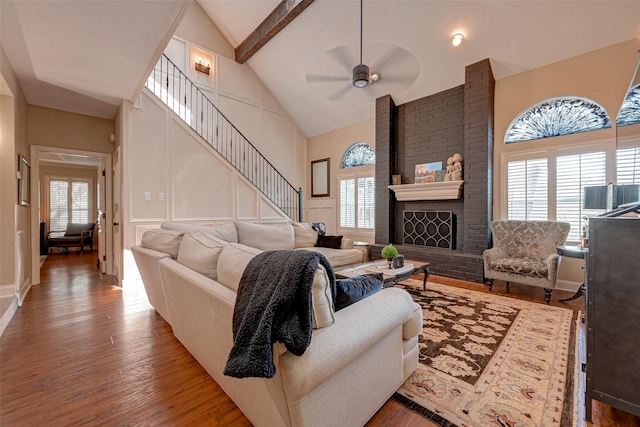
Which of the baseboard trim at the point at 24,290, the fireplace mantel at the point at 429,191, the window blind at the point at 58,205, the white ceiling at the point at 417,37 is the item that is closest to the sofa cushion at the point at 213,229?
the baseboard trim at the point at 24,290

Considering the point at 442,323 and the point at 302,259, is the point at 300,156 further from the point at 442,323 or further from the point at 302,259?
the point at 302,259

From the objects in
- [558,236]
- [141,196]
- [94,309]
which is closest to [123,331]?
[94,309]

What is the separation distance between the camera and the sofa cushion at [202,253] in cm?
184

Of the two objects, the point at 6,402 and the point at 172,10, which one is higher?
the point at 172,10

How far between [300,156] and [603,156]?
6.03 m

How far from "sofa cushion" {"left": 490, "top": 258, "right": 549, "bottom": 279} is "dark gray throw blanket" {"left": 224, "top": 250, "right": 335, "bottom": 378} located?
342 centimetres

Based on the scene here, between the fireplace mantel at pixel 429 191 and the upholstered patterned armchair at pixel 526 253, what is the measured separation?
0.88 metres

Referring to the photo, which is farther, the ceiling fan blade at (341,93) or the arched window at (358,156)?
the arched window at (358,156)

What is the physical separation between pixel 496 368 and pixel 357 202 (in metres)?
4.88

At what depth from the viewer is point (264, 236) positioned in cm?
410

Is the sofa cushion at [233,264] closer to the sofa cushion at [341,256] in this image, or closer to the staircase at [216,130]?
the sofa cushion at [341,256]

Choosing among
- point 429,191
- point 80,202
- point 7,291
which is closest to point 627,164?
point 429,191

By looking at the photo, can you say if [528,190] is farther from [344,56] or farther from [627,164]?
[344,56]

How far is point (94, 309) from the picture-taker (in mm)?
3143
